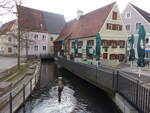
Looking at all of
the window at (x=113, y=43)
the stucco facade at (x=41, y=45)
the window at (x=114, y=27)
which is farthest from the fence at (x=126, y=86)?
the stucco facade at (x=41, y=45)

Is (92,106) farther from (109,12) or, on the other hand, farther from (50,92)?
(109,12)

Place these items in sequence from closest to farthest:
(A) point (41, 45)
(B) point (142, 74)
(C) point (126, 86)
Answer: (C) point (126, 86)
(B) point (142, 74)
(A) point (41, 45)

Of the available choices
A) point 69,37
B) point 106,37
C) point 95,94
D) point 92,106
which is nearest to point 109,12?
point 106,37

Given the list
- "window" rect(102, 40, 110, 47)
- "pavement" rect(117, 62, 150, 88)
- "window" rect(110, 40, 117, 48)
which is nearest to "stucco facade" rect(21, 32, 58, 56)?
"window" rect(102, 40, 110, 47)

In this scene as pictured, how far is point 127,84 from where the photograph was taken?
732 cm

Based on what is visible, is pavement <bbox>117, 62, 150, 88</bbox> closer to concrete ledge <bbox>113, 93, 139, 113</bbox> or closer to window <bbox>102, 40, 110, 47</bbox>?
concrete ledge <bbox>113, 93, 139, 113</bbox>

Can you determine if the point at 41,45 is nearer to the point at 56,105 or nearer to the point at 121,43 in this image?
the point at 121,43

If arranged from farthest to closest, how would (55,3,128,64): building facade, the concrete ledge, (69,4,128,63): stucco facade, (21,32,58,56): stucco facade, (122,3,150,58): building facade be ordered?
(21,32,58,56): stucco facade → (122,3,150,58): building facade → (69,4,128,63): stucco facade → (55,3,128,64): building facade → the concrete ledge

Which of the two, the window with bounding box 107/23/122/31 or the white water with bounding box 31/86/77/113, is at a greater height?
the window with bounding box 107/23/122/31

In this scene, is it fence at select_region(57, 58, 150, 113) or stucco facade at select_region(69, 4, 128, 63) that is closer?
fence at select_region(57, 58, 150, 113)

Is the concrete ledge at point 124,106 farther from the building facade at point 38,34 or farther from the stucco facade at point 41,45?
the stucco facade at point 41,45

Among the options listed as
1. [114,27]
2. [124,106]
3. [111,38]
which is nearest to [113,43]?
[111,38]

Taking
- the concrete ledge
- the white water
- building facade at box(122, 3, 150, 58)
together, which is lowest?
the white water

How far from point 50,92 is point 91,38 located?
14.6 metres
